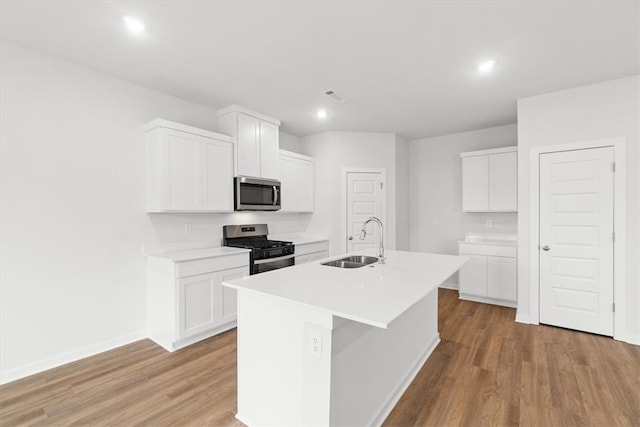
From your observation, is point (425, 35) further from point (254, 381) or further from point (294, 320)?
point (254, 381)

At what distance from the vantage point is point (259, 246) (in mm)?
3643

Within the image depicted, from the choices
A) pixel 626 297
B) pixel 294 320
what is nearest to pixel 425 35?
pixel 294 320

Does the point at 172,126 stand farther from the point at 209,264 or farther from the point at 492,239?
the point at 492,239

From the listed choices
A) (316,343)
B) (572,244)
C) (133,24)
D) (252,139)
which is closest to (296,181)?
(252,139)

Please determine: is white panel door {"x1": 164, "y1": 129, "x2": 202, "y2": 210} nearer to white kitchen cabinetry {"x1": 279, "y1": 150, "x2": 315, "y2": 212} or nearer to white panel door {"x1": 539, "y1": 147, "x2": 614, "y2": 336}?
white kitchen cabinetry {"x1": 279, "y1": 150, "x2": 315, "y2": 212}

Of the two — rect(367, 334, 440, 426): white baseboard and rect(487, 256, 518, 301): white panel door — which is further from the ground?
rect(487, 256, 518, 301): white panel door

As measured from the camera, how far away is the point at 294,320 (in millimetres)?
1581

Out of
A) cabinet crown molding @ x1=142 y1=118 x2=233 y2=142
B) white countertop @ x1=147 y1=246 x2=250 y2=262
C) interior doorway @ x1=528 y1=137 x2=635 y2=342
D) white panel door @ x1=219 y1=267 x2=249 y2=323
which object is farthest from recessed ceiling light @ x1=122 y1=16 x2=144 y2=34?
interior doorway @ x1=528 y1=137 x2=635 y2=342

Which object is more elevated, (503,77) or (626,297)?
(503,77)

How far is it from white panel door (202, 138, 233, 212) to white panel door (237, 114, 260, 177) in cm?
15

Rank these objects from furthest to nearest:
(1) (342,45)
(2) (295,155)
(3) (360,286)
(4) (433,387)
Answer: (2) (295,155), (1) (342,45), (4) (433,387), (3) (360,286)

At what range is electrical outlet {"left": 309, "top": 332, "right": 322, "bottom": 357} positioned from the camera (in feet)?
4.75

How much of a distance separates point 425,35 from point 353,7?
658 millimetres

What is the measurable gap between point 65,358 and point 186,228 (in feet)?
5.07
